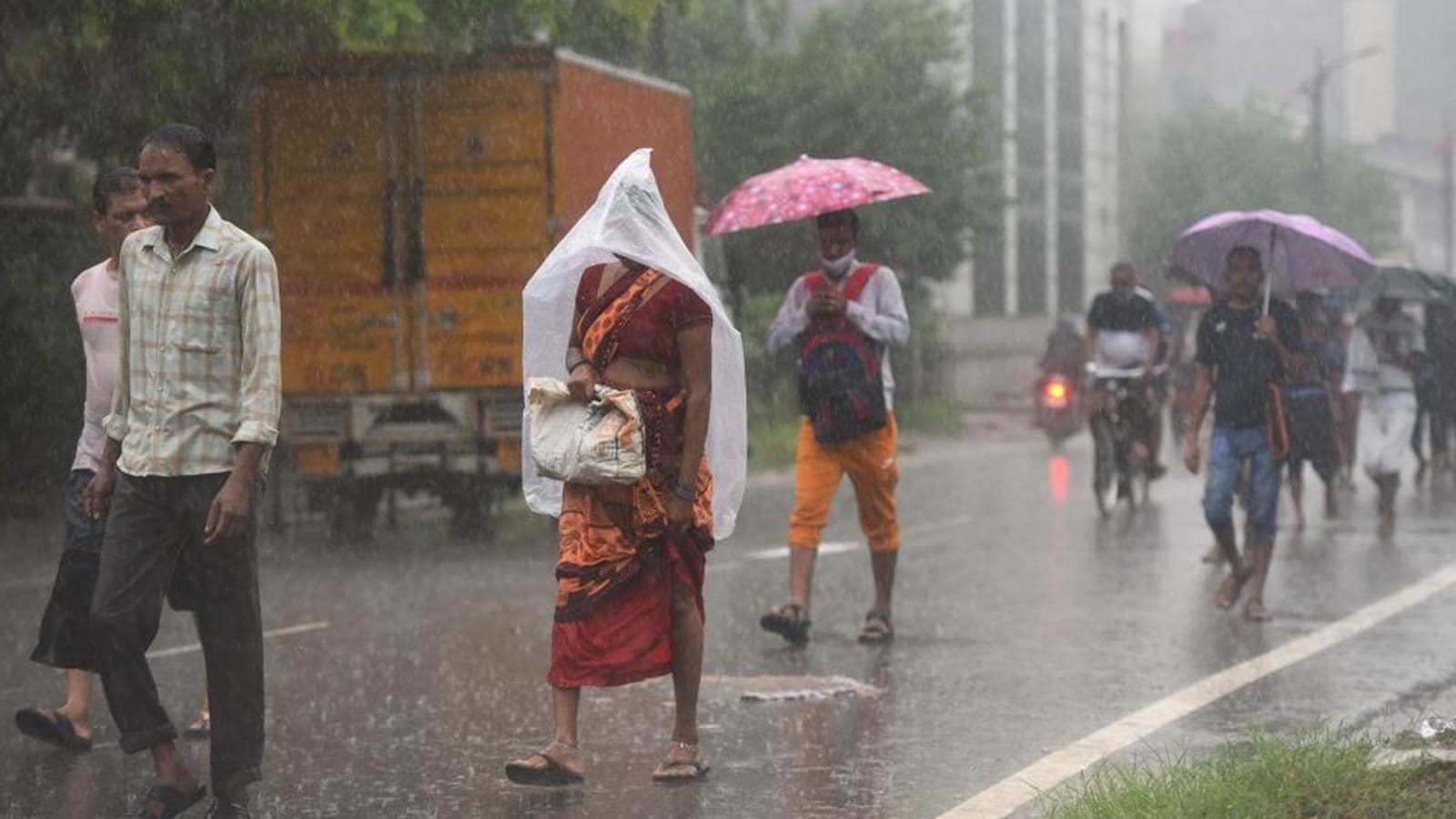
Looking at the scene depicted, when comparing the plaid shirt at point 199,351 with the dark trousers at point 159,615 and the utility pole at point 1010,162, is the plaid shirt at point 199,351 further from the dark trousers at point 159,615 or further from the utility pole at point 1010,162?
the utility pole at point 1010,162

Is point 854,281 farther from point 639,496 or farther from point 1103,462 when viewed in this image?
point 1103,462

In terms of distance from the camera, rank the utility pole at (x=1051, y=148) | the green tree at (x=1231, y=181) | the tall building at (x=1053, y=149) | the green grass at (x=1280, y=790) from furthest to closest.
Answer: the utility pole at (x=1051, y=148), the green tree at (x=1231, y=181), the tall building at (x=1053, y=149), the green grass at (x=1280, y=790)

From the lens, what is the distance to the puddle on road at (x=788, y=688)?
8484 mm

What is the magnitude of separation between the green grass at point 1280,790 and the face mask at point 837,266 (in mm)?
3818

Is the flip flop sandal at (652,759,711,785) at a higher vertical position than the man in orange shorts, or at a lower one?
lower

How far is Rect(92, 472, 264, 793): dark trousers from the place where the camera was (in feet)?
20.1

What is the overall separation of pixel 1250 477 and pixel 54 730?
19.1ft

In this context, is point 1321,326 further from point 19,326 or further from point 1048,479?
point 19,326

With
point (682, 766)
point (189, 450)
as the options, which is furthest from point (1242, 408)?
point (189, 450)

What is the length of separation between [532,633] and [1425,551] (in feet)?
19.7

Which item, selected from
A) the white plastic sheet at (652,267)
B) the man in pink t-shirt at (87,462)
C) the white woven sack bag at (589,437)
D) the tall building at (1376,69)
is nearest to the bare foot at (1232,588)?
the white plastic sheet at (652,267)

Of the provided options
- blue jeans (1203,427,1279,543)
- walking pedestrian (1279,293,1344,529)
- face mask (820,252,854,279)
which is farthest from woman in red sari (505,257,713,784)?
walking pedestrian (1279,293,1344,529)

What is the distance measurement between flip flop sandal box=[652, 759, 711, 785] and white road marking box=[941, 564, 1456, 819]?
843mm

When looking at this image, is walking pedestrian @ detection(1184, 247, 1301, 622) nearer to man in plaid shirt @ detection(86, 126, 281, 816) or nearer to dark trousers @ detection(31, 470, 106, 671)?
dark trousers @ detection(31, 470, 106, 671)
